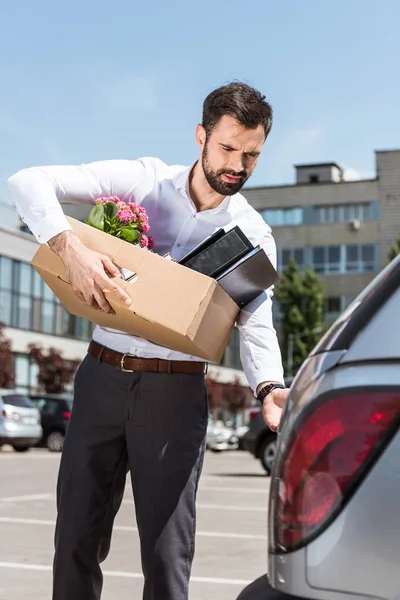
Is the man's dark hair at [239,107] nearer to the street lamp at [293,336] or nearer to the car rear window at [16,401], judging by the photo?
the car rear window at [16,401]

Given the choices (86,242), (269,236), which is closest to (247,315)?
(269,236)

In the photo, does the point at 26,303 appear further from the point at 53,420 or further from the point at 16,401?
the point at 16,401

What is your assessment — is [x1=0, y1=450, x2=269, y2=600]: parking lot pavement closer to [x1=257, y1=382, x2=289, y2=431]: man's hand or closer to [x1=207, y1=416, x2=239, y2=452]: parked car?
[x1=257, y1=382, x2=289, y2=431]: man's hand

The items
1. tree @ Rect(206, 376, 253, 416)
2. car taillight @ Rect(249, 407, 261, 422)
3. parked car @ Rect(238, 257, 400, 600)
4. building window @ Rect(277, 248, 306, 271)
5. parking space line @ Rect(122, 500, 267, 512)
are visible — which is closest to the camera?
parked car @ Rect(238, 257, 400, 600)

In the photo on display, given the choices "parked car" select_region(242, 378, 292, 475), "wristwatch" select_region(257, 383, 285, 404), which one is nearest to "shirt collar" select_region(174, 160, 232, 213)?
"wristwatch" select_region(257, 383, 285, 404)

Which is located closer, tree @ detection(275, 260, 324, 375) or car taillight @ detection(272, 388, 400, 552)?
car taillight @ detection(272, 388, 400, 552)

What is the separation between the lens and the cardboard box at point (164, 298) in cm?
295

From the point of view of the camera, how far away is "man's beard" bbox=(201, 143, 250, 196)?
3252mm

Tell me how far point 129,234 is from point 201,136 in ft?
1.41

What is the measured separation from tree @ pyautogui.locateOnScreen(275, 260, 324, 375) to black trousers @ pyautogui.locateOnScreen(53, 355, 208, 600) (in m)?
59.3

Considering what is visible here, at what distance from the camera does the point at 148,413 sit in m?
3.22

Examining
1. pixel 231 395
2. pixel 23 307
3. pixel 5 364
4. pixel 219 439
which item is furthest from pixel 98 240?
pixel 231 395

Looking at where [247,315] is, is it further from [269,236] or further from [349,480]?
[349,480]

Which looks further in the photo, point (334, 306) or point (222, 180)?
point (334, 306)
